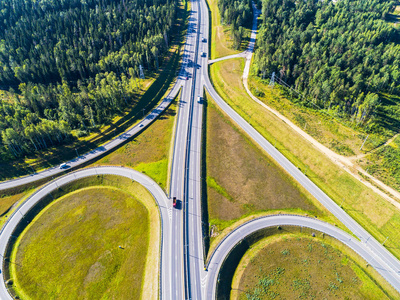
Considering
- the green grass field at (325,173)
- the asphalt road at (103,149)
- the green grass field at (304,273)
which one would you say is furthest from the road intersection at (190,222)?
the green grass field at (304,273)

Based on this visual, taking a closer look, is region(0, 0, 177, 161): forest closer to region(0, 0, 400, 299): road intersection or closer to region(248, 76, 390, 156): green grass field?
region(0, 0, 400, 299): road intersection

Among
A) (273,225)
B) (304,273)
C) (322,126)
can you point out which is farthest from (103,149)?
(322,126)

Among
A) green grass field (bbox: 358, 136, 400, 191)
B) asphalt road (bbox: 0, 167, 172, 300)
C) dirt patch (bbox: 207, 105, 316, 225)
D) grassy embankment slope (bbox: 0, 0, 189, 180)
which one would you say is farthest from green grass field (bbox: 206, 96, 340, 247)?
grassy embankment slope (bbox: 0, 0, 189, 180)

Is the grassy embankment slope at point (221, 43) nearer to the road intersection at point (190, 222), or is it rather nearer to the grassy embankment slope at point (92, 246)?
the road intersection at point (190, 222)

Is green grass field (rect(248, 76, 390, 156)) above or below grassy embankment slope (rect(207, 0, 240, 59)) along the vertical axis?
below

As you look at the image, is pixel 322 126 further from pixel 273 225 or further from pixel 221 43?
pixel 221 43

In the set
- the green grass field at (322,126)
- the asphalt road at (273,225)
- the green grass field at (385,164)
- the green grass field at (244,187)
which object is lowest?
the asphalt road at (273,225)

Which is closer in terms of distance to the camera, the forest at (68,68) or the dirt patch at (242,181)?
the dirt patch at (242,181)
